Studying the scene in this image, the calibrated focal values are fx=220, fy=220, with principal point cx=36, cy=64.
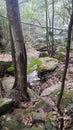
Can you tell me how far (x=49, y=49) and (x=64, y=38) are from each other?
2.25 ft

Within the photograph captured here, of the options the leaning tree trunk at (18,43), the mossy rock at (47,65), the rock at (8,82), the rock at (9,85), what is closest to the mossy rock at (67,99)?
the rock at (9,85)

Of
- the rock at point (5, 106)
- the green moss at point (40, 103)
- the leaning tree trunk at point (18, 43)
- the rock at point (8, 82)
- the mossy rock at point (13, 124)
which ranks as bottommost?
the rock at point (8, 82)

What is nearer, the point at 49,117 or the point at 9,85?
the point at 49,117

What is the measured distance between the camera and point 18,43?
417cm

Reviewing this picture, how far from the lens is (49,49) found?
7832 mm

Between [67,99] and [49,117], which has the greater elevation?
[67,99]

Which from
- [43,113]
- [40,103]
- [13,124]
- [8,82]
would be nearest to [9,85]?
[8,82]

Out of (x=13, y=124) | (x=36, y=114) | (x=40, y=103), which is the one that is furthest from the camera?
(x=40, y=103)

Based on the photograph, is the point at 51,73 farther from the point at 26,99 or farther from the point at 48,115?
the point at 48,115

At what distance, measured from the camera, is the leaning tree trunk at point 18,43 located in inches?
159

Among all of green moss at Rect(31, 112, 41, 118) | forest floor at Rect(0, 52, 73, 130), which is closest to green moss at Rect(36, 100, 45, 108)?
forest floor at Rect(0, 52, 73, 130)

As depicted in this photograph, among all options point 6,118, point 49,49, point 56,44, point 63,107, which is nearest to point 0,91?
point 6,118

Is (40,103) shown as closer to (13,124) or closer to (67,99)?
(67,99)

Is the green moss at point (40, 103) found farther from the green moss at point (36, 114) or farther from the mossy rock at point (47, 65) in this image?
the mossy rock at point (47, 65)
